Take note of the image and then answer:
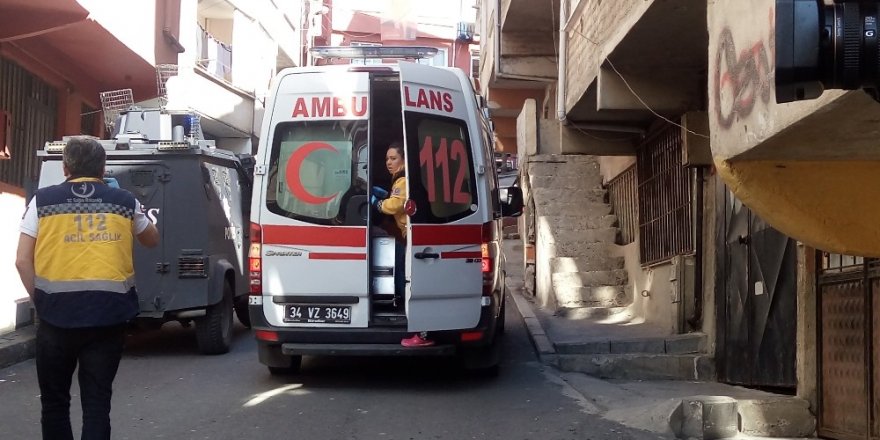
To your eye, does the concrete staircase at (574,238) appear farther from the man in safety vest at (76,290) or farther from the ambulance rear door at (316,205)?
the man in safety vest at (76,290)

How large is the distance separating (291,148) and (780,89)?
17.6ft

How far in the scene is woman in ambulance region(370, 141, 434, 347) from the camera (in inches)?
298

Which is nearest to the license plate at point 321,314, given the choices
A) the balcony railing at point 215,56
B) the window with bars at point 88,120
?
the window with bars at point 88,120

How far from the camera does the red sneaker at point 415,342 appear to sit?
297 inches

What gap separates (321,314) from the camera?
759cm

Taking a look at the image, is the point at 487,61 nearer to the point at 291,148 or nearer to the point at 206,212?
the point at 206,212

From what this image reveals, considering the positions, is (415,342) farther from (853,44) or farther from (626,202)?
(626,202)

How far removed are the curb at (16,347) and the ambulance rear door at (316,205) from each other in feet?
9.96

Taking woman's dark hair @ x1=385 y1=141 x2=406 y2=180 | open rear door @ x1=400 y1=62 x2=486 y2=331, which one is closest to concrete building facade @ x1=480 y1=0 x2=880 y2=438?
open rear door @ x1=400 y1=62 x2=486 y2=331

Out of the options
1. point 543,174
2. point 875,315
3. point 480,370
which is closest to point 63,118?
point 543,174

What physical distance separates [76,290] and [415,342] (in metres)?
3.64

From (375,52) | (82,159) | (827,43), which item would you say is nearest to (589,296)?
(375,52)

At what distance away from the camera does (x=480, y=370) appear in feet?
28.6

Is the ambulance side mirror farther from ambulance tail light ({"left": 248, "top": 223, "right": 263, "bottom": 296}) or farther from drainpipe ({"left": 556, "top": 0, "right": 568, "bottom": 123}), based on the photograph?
ambulance tail light ({"left": 248, "top": 223, "right": 263, "bottom": 296})
